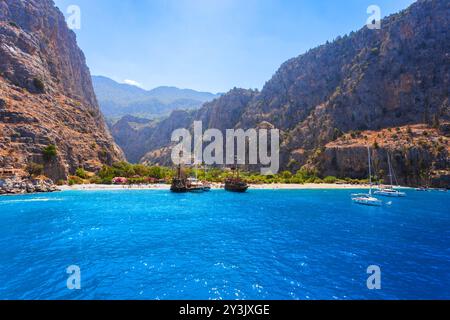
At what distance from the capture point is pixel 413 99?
157 meters

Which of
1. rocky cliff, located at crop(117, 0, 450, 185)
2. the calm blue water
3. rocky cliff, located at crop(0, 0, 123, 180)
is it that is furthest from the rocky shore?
rocky cliff, located at crop(117, 0, 450, 185)

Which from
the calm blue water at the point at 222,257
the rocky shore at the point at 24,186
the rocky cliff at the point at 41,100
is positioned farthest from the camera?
the rocky cliff at the point at 41,100

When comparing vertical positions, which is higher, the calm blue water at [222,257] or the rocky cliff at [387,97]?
the rocky cliff at [387,97]

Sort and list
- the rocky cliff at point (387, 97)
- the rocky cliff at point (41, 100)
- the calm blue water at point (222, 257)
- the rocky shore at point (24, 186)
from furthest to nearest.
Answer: the rocky cliff at point (387, 97) → the rocky cliff at point (41, 100) → the rocky shore at point (24, 186) → the calm blue water at point (222, 257)

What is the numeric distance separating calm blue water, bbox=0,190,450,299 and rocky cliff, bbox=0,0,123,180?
65.6 metres

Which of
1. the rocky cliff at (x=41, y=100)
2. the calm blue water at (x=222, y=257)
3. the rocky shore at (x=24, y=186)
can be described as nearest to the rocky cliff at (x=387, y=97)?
the calm blue water at (x=222, y=257)

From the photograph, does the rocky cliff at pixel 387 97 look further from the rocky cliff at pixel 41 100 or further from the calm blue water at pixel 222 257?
the rocky cliff at pixel 41 100

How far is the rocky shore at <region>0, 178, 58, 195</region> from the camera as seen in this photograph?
83625 millimetres

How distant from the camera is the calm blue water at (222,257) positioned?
1864 cm

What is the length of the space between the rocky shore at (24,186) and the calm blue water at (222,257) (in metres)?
46.6

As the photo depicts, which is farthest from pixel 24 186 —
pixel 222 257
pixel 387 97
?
pixel 387 97

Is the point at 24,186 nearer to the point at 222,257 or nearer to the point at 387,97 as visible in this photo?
the point at 222,257
